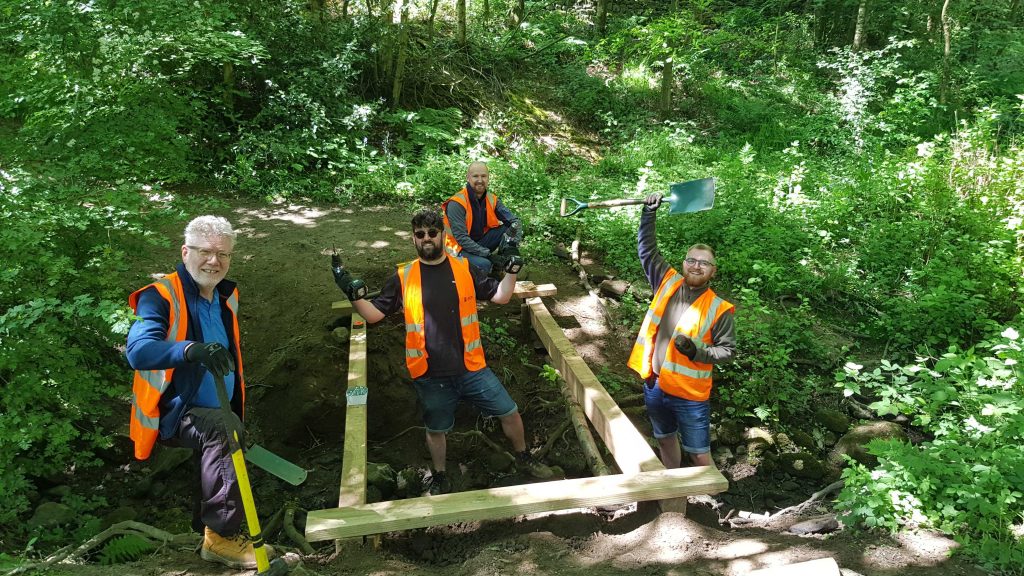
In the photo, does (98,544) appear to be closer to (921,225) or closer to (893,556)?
(893,556)

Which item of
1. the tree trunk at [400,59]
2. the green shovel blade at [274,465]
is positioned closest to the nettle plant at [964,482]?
the green shovel blade at [274,465]

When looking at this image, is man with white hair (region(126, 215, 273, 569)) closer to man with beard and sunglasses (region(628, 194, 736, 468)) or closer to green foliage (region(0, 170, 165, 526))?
green foliage (region(0, 170, 165, 526))

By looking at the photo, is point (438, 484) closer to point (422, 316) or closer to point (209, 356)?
point (422, 316)

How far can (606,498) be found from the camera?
331 centimetres

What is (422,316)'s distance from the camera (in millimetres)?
3965

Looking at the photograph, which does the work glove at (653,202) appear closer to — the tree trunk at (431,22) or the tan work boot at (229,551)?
the tan work boot at (229,551)

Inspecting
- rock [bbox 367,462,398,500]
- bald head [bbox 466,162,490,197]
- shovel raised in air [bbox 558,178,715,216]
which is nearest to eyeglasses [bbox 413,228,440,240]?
shovel raised in air [bbox 558,178,715,216]

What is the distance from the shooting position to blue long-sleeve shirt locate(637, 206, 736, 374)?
3.79 meters

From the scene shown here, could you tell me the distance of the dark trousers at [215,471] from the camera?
308 cm

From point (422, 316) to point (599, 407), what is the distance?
55.0 inches

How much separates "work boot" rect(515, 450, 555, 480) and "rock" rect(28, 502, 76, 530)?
2.88 m

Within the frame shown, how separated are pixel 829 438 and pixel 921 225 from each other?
3.46 metres

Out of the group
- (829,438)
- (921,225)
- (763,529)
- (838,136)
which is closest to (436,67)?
(838,136)

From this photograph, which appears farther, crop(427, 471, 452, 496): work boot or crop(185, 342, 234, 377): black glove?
crop(427, 471, 452, 496): work boot
